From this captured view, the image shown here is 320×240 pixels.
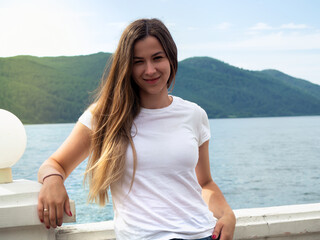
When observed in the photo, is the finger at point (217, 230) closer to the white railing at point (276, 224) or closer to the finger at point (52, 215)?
the white railing at point (276, 224)

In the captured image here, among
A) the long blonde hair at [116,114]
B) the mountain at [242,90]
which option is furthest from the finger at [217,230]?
the mountain at [242,90]

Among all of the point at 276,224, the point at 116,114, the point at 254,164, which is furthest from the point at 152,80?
the point at 254,164

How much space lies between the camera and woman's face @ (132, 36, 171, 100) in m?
1.45

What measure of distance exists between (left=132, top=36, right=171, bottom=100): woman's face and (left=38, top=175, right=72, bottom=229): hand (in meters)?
0.44

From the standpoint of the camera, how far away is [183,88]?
166 ft

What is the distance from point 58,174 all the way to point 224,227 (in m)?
0.63

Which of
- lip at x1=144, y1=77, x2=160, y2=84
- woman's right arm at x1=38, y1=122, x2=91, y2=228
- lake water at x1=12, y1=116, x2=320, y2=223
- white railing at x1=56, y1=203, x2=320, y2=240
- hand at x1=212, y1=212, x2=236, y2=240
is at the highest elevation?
lip at x1=144, y1=77, x2=160, y2=84

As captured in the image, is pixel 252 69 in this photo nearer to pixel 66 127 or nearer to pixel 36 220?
pixel 66 127

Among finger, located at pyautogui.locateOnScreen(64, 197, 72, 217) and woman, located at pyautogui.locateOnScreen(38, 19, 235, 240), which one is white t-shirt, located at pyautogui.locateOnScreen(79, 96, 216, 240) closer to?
woman, located at pyautogui.locateOnScreen(38, 19, 235, 240)

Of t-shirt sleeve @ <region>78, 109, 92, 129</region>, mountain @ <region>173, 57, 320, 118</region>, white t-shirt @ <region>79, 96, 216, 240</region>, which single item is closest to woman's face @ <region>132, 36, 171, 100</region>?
white t-shirt @ <region>79, 96, 216, 240</region>

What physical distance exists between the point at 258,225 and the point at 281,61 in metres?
82.0

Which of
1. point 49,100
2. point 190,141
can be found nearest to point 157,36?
point 190,141

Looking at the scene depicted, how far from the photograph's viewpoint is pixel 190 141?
4.96 feet

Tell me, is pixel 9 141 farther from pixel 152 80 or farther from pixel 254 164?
pixel 254 164
